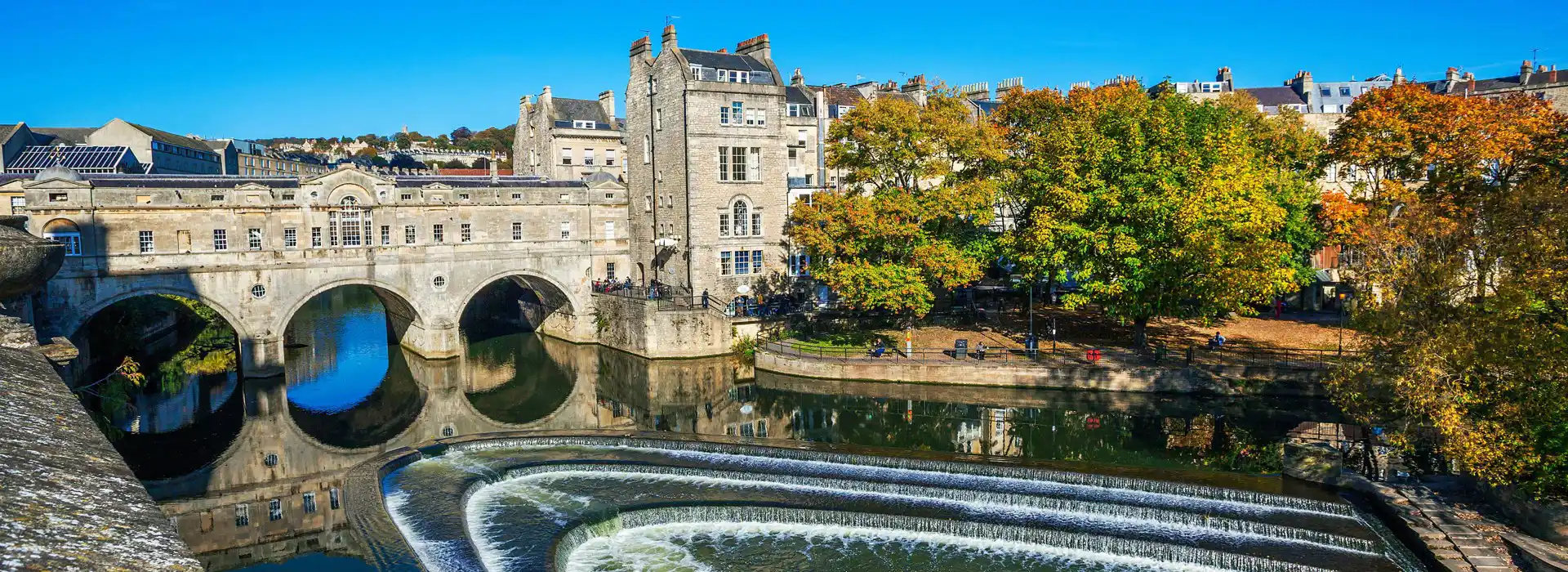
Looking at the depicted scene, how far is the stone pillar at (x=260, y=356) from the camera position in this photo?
39.4 m

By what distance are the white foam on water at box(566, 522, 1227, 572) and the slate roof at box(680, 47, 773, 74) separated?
29.3m

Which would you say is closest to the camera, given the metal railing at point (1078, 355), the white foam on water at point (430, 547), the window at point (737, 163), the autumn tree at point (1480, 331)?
the autumn tree at point (1480, 331)

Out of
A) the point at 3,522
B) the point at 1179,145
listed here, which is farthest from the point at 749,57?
the point at 3,522

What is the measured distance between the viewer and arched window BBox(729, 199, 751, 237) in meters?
46.7

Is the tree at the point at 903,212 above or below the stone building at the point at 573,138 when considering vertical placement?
below

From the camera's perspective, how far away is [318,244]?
4122cm

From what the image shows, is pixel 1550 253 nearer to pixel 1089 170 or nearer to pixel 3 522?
pixel 1089 170

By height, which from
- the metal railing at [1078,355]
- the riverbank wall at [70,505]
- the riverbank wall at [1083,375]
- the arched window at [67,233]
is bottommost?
the riverbank wall at [1083,375]

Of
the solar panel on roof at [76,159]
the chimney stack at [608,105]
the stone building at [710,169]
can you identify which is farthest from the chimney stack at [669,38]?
the solar panel on roof at [76,159]

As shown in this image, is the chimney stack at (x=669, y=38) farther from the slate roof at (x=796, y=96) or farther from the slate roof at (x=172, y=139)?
the slate roof at (x=172, y=139)

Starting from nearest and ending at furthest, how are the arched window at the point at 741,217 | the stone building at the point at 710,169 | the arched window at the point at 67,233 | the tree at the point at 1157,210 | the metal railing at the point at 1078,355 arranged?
the tree at the point at 1157,210, the metal railing at the point at 1078,355, the arched window at the point at 67,233, the stone building at the point at 710,169, the arched window at the point at 741,217

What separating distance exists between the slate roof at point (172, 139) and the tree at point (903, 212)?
54.3m

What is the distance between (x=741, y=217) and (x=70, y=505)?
41.5m

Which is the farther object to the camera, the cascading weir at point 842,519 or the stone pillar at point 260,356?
the stone pillar at point 260,356
